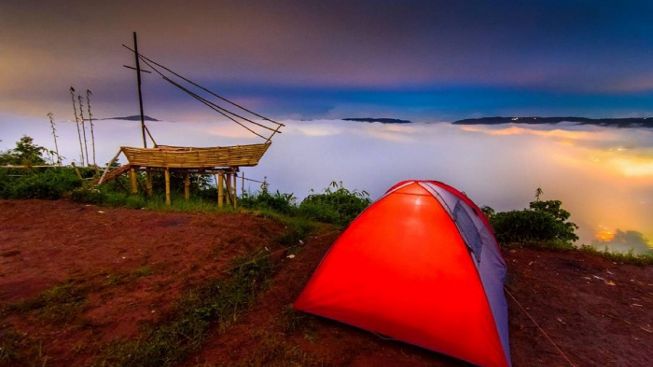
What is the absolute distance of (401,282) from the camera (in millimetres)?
4191

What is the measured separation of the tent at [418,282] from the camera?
12.4 feet

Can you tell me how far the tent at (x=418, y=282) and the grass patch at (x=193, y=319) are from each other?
1.12 meters

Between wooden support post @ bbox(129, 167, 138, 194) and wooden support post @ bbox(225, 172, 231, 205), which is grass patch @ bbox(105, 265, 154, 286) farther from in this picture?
wooden support post @ bbox(129, 167, 138, 194)

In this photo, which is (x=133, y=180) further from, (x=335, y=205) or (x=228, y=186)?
(x=335, y=205)

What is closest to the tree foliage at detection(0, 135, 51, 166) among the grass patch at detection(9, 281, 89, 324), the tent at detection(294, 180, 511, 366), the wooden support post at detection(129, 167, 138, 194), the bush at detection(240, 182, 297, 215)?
the wooden support post at detection(129, 167, 138, 194)

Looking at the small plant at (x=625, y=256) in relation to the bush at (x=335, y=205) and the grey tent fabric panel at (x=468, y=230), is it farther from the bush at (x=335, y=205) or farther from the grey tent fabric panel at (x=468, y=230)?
the bush at (x=335, y=205)

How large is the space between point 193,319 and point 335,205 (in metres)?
9.49

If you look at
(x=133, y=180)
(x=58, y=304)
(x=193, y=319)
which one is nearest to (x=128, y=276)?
(x=58, y=304)

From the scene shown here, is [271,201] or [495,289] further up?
[495,289]

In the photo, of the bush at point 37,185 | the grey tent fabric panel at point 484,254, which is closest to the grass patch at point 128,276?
the grey tent fabric panel at point 484,254

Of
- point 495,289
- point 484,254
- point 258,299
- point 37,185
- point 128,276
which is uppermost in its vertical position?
point 37,185

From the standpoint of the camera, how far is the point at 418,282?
4.14m

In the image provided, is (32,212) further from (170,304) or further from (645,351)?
(645,351)

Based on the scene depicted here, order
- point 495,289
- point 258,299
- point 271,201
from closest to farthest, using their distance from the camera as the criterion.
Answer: point 495,289 → point 258,299 → point 271,201
